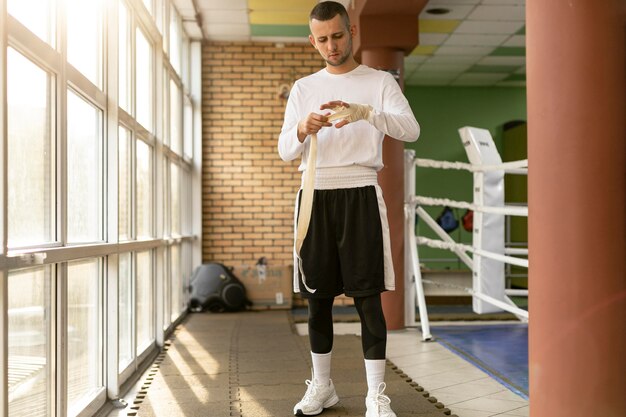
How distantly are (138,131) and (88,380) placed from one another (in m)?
1.57

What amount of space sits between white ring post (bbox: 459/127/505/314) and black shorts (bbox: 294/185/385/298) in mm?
2167

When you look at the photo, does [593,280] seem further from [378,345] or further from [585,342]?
[378,345]

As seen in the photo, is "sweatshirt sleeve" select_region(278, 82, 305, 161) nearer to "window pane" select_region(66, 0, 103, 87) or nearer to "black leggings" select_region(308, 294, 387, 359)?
"black leggings" select_region(308, 294, 387, 359)

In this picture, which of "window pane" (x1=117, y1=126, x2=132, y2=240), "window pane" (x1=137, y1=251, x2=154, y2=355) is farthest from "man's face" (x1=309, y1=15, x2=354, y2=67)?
"window pane" (x1=137, y1=251, x2=154, y2=355)

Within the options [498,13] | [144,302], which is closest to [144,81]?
[144,302]

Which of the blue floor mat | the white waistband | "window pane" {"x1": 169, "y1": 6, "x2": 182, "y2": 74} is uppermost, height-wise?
"window pane" {"x1": 169, "y1": 6, "x2": 182, "y2": 74}

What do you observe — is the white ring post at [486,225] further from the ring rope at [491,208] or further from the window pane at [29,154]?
the window pane at [29,154]

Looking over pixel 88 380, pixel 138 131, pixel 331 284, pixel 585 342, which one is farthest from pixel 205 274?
pixel 585 342

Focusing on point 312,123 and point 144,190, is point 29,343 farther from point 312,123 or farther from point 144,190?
point 144,190

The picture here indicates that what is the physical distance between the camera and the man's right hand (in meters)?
2.41

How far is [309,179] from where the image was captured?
2.50 metres

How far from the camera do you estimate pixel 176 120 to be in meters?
6.67

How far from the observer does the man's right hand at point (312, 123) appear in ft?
7.89

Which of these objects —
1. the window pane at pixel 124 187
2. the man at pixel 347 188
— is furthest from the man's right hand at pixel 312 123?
the window pane at pixel 124 187
